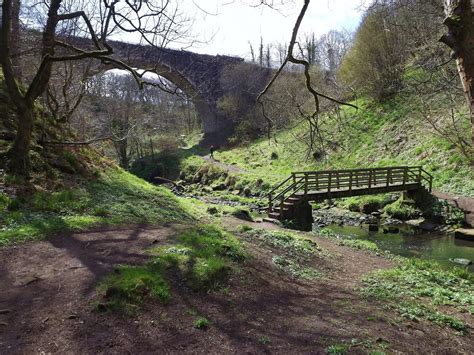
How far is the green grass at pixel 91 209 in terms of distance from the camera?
7832 mm

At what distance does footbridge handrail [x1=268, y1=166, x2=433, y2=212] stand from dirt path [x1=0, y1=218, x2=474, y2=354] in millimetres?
10023

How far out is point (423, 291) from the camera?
780cm

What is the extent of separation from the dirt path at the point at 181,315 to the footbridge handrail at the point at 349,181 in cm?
1002

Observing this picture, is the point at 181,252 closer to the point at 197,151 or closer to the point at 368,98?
the point at 368,98

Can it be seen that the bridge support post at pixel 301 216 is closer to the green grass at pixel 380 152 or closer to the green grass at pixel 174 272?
the green grass at pixel 380 152

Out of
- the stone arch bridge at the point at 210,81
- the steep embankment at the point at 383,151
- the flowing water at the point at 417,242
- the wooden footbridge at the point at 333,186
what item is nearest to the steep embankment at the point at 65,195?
the wooden footbridge at the point at 333,186

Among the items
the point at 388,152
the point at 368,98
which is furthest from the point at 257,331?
the point at 368,98

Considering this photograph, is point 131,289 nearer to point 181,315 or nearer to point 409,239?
point 181,315

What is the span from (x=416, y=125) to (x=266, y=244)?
20.9 m

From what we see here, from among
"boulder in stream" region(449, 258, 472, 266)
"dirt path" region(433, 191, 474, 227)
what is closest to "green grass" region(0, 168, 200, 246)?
"boulder in stream" region(449, 258, 472, 266)

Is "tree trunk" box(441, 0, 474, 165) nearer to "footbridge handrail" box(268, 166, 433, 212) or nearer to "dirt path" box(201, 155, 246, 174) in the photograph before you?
"footbridge handrail" box(268, 166, 433, 212)

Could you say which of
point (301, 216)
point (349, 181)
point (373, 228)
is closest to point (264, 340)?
point (301, 216)

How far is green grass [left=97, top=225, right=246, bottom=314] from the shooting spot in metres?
5.24

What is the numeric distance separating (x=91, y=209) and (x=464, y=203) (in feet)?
53.0
